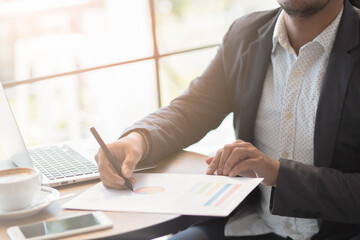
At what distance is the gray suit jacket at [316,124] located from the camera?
1373 mm

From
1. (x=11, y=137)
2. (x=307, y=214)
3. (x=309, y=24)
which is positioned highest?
(x=309, y=24)

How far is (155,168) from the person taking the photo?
4.84 ft

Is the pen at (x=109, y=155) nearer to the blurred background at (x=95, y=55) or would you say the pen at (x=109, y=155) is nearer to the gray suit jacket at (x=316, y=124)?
the gray suit jacket at (x=316, y=124)

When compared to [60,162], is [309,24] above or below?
above

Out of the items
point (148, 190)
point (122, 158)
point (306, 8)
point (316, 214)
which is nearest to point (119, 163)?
point (122, 158)

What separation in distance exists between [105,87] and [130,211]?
2.69 m

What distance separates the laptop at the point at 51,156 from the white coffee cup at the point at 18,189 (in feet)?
0.53

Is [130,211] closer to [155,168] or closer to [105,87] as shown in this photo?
[155,168]

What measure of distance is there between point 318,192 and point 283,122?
0.33 meters

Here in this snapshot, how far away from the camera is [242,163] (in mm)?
1342

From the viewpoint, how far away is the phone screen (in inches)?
42.9

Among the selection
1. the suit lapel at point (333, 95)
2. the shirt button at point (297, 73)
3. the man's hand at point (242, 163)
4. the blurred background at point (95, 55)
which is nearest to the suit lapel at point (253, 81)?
the shirt button at point (297, 73)

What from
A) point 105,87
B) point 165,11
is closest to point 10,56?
point 105,87

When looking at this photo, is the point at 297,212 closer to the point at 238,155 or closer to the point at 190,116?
the point at 238,155
